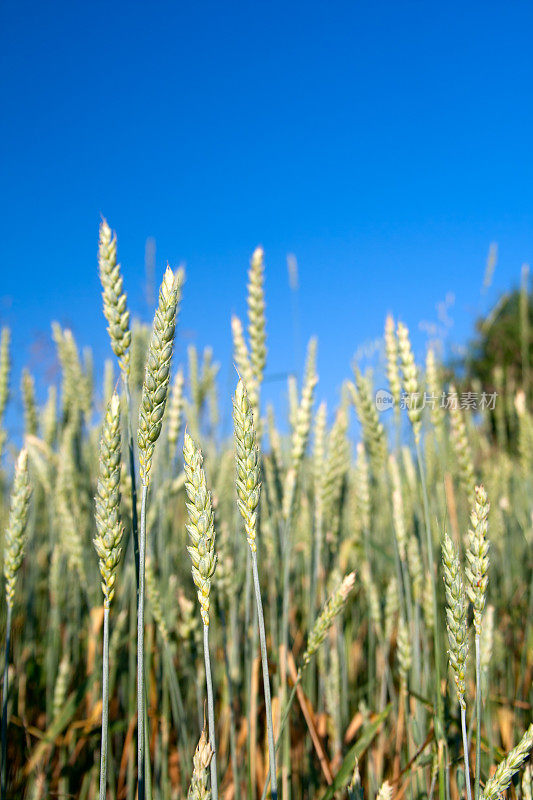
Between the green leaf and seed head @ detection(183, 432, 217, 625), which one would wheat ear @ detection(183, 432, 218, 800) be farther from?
the green leaf

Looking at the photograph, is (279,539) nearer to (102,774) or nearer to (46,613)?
(102,774)

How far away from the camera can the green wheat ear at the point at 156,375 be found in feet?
2.25

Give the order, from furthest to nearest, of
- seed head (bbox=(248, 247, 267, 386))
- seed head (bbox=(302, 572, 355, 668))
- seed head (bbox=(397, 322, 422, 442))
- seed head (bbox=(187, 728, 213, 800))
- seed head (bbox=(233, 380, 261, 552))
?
seed head (bbox=(248, 247, 267, 386)) < seed head (bbox=(397, 322, 422, 442)) < seed head (bbox=(302, 572, 355, 668)) < seed head (bbox=(233, 380, 261, 552)) < seed head (bbox=(187, 728, 213, 800))

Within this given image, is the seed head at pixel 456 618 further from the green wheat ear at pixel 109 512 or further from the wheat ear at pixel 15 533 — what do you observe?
the wheat ear at pixel 15 533

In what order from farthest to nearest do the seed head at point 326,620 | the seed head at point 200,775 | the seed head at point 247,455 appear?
the seed head at point 326,620, the seed head at point 247,455, the seed head at point 200,775

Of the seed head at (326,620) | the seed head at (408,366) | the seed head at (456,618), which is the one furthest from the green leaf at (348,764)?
the seed head at (408,366)

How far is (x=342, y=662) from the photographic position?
146cm

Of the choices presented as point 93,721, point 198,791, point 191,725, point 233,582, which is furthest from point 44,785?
point 198,791

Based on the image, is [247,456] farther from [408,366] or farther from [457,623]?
[408,366]

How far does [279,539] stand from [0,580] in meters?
0.87

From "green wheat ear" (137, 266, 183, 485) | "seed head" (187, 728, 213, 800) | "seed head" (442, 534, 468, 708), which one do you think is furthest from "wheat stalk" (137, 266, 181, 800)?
"seed head" (442, 534, 468, 708)

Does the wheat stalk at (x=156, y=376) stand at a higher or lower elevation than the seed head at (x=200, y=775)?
higher

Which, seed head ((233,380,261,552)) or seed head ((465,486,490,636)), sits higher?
seed head ((233,380,261,552))

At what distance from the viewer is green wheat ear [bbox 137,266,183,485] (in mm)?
Answer: 686
